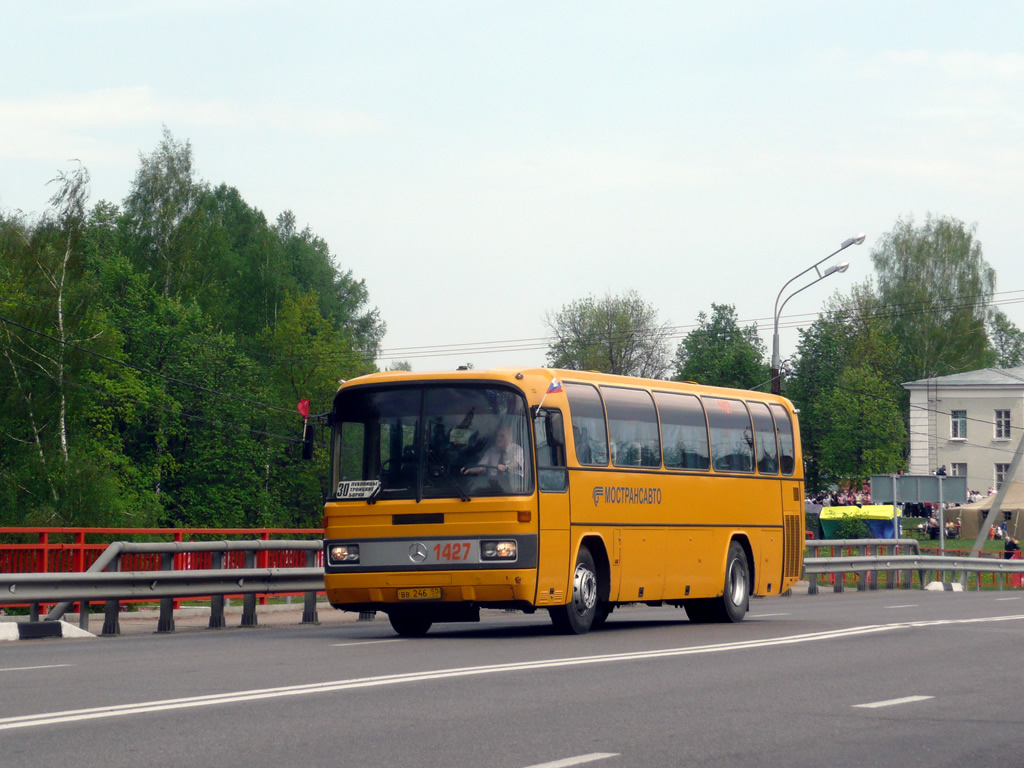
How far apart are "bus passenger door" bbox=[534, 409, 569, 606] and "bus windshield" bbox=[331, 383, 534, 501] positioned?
8.2 inches

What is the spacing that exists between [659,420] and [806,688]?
8332 millimetres

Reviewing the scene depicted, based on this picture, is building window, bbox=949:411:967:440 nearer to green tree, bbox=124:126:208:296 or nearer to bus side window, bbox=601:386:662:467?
green tree, bbox=124:126:208:296

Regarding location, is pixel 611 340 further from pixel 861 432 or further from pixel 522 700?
pixel 522 700

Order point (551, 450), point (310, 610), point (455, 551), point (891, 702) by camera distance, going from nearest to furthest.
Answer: point (891, 702)
point (455, 551)
point (551, 450)
point (310, 610)

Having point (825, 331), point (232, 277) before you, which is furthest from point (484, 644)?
point (825, 331)

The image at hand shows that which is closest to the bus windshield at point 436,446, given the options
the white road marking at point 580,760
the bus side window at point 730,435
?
the bus side window at point 730,435

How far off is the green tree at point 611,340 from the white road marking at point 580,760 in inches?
3172

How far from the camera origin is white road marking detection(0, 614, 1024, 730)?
9.05 m

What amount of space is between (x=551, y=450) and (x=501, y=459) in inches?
24.6

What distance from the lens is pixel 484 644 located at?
1555 centimetres

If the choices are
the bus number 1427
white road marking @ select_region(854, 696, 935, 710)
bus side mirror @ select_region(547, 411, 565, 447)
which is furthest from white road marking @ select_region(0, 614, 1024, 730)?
white road marking @ select_region(854, 696, 935, 710)

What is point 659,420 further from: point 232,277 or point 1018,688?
point 232,277

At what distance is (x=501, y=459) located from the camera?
650 inches

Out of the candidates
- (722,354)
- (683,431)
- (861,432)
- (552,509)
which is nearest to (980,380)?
(861,432)
